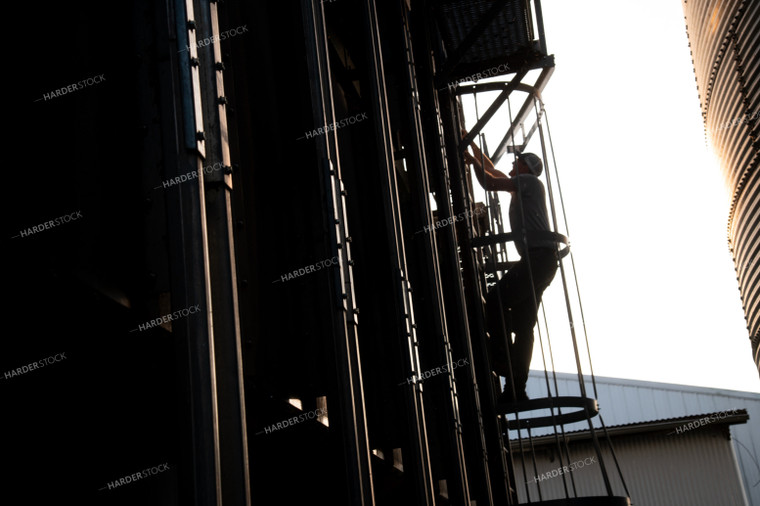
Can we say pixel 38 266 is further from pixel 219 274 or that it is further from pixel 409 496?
pixel 409 496

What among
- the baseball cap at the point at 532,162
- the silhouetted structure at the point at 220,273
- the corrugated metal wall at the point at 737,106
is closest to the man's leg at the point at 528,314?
the baseball cap at the point at 532,162

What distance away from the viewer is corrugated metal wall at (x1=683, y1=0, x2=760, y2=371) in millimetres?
11359

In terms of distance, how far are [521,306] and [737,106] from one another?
578 centimetres

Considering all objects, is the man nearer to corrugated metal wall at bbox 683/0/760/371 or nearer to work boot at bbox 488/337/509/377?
work boot at bbox 488/337/509/377

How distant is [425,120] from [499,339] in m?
2.06

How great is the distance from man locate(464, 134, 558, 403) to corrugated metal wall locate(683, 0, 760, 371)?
14.8 ft

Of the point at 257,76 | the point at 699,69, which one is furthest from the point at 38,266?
the point at 699,69

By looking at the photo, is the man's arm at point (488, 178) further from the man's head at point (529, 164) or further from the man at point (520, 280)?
the man's head at point (529, 164)

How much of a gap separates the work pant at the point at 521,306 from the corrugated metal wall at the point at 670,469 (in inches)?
A: 547

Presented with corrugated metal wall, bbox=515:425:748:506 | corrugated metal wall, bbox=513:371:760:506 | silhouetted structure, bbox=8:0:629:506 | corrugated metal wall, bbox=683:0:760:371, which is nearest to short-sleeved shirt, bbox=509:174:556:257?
silhouetted structure, bbox=8:0:629:506

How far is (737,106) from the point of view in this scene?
11922mm

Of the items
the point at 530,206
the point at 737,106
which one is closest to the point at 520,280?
the point at 530,206

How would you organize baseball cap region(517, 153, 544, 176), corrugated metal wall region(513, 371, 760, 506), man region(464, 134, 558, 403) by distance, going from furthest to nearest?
corrugated metal wall region(513, 371, 760, 506) < baseball cap region(517, 153, 544, 176) < man region(464, 134, 558, 403)

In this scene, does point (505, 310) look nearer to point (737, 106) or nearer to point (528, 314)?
point (528, 314)
